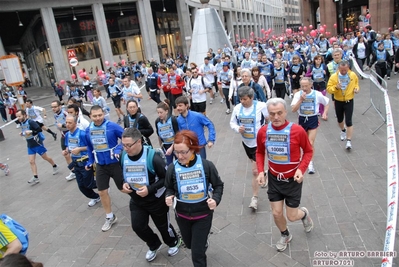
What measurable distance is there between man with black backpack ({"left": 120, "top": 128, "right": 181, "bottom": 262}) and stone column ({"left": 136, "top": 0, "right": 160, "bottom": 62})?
31.5 m

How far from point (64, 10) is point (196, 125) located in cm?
3126

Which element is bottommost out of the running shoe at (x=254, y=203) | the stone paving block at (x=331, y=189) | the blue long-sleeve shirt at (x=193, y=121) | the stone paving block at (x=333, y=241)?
the stone paving block at (x=333, y=241)

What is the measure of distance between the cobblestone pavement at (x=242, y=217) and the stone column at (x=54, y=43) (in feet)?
79.6

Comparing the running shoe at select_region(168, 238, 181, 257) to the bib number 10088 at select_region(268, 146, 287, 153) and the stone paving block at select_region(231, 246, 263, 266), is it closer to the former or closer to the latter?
the stone paving block at select_region(231, 246, 263, 266)

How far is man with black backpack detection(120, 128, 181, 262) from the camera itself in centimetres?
363

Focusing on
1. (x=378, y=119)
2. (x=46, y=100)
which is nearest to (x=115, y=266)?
(x=378, y=119)

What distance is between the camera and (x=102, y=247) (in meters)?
4.71

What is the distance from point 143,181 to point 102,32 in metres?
30.3

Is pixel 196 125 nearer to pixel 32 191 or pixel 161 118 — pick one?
pixel 161 118

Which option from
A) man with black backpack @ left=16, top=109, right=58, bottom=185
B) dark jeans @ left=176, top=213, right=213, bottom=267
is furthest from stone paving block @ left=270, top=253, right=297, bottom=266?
man with black backpack @ left=16, top=109, right=58, bottom=185

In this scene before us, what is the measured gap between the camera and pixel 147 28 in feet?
109

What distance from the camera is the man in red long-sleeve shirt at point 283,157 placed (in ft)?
11.7

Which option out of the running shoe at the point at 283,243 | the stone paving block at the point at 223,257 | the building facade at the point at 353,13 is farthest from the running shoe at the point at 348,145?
the building facade at the point at 353,13

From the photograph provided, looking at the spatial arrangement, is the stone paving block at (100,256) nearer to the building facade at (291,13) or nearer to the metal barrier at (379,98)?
the metal barrier at (379,98)
